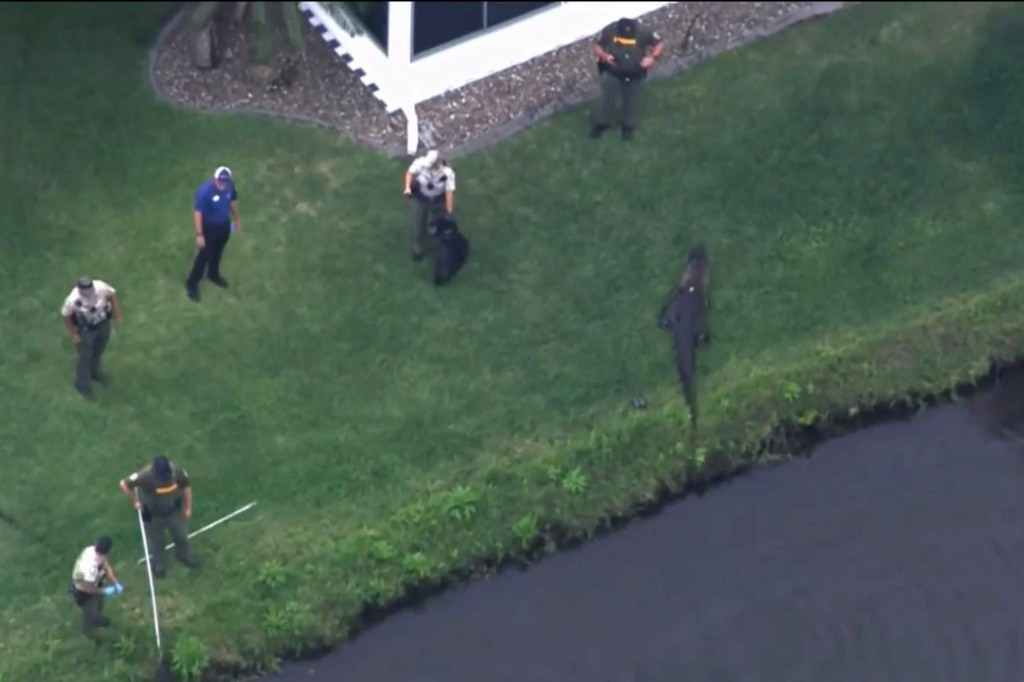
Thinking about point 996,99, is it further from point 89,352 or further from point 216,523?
point 89,352

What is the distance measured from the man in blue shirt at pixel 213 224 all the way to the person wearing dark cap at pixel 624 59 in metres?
4.30

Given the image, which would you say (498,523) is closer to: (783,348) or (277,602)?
(277,602)

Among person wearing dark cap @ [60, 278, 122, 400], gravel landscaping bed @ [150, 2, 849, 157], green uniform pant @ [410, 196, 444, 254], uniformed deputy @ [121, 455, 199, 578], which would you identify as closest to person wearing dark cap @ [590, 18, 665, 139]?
gravel landscaping bed @ [150, 2, 849, 157]

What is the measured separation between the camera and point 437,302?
20.8m

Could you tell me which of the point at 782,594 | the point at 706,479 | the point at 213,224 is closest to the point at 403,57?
the point at 213,224

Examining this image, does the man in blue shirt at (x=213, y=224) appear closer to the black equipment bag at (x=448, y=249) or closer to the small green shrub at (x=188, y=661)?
the black equipment bag at (x=448, y=249)

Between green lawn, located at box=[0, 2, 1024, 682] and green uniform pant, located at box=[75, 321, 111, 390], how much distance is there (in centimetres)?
27

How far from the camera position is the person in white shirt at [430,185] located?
2020 centimetres

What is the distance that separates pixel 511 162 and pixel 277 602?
20.1ft

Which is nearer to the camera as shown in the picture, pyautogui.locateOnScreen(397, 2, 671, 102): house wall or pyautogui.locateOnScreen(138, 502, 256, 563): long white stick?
pyautogui.locateOnScreen(138, 502, 256, 563): long white stick

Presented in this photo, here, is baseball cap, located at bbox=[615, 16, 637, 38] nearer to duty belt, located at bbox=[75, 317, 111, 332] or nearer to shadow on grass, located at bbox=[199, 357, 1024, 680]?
shadow on grass, located at bbox=[199, 357, 1024, 680]

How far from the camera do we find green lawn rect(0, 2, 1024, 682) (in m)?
19.0

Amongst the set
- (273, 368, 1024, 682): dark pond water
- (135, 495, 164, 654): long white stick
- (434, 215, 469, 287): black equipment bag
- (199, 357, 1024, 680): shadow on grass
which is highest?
(434, 215, 469, 287): black equipment bag

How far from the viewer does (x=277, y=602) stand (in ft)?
60.7
